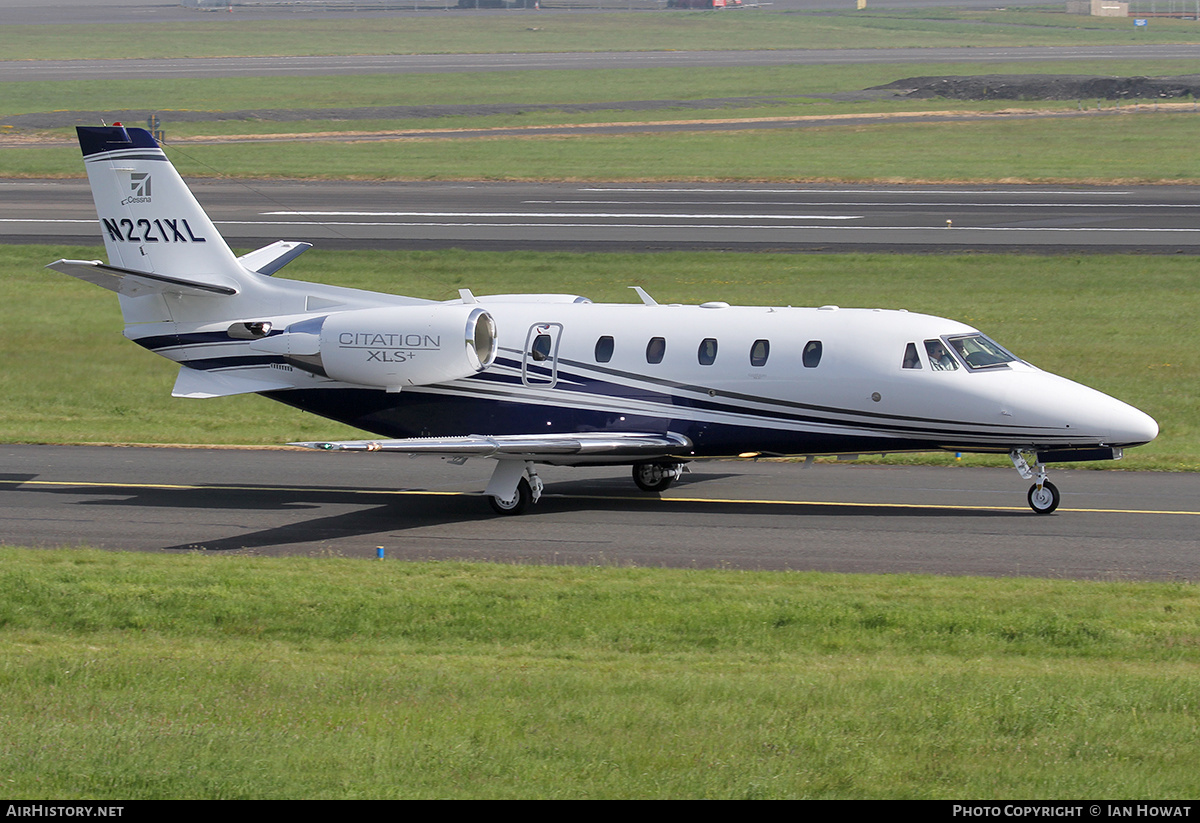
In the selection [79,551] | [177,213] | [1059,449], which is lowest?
[79,551]

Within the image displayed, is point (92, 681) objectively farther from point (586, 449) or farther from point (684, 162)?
point (684, 162)

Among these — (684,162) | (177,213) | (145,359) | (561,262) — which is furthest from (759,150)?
(177,213)

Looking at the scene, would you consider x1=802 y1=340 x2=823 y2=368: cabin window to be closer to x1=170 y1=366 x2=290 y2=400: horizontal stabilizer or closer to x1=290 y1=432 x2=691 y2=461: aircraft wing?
x1=290 y1=432 x2=691 y2=461: aircraft wing

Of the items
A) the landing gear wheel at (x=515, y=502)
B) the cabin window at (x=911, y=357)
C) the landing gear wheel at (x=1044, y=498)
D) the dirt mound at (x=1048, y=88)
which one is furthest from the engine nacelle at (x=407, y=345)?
the dirt mound at (x=1048, y=88)

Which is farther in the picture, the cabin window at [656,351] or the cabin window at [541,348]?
the cabin window at [541,348]

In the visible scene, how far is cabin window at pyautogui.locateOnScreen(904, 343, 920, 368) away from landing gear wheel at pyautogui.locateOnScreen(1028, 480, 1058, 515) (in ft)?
8.87

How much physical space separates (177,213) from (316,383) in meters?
4.18

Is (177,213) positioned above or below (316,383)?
above

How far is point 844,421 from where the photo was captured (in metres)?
22.5

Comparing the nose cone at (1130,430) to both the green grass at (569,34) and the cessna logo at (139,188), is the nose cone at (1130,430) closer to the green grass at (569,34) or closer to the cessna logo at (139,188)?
the cessna logo at (139,188)

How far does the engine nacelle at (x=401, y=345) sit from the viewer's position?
2352 cm

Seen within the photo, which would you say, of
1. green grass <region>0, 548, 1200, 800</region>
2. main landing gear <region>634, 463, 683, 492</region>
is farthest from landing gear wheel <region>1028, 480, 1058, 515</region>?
main landing gear <region>634, 463, 683, 492</region>

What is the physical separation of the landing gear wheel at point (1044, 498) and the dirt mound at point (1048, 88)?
67.8m

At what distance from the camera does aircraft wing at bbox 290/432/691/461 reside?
2211cm
